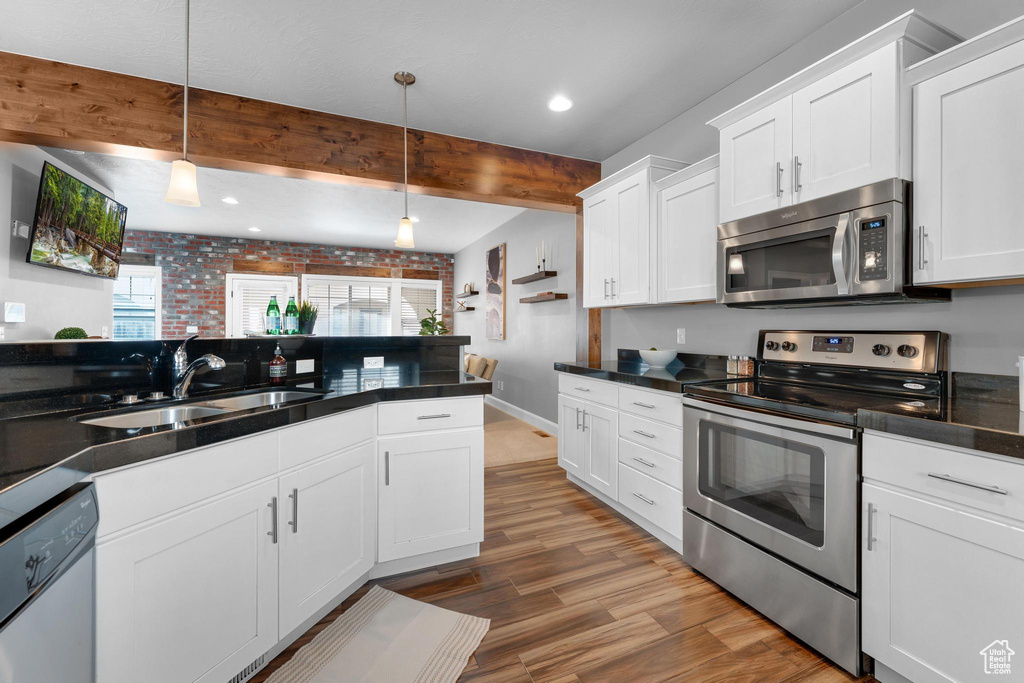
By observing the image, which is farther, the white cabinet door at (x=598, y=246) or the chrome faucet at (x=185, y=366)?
the white cabinet door at (x=598, y=246)

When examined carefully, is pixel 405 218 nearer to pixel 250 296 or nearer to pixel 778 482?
pixel 778 482

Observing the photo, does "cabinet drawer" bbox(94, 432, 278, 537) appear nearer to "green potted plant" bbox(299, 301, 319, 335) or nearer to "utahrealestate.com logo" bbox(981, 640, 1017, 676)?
"green potted plant" bbox(299, 301, 319, 335)

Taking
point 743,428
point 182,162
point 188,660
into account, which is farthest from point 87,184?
point 743,428

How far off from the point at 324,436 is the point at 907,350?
2.36 meters

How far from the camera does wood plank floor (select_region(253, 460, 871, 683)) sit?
1560 millimetres

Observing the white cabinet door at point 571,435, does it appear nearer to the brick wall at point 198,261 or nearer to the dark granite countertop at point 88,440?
the dark granite countertop at point 88,440

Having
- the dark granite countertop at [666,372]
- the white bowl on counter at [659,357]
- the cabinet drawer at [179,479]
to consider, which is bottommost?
the cabinet drawer at [179,479]

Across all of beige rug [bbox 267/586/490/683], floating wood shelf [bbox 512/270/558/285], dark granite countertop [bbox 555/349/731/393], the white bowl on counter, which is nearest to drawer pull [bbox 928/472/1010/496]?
dark granite countertop [bbox 555/349/731/393]

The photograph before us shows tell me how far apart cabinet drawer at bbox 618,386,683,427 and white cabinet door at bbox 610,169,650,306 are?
691 mm

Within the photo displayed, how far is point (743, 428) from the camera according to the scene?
6.19 ft

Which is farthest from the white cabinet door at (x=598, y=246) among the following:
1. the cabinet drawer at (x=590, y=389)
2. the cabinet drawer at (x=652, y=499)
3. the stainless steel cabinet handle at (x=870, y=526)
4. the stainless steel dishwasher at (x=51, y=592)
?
the stainless steel dishwasher at (x=51, y=592)

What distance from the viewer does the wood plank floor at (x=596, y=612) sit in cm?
156

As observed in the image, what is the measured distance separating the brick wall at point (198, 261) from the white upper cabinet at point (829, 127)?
275 inches

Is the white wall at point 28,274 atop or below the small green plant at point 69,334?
atop
